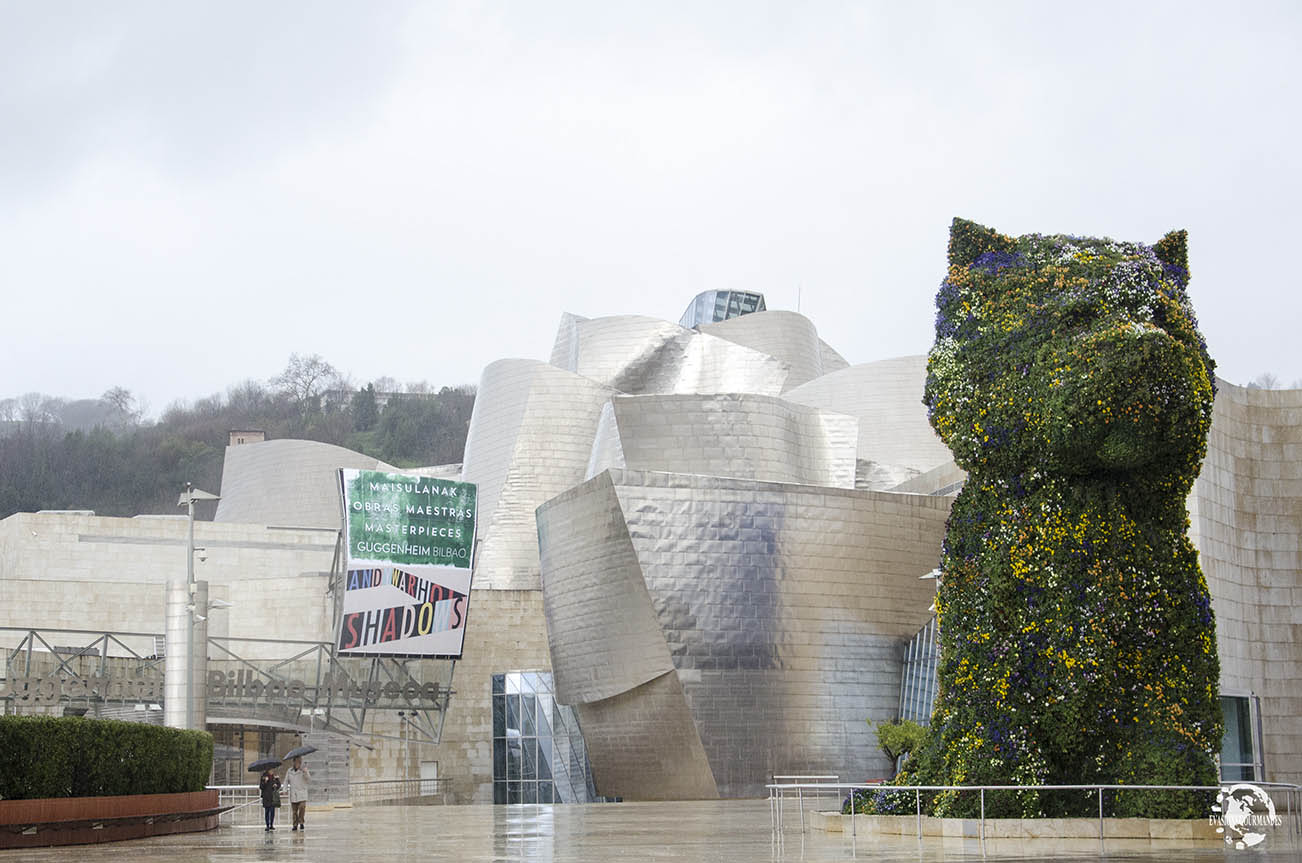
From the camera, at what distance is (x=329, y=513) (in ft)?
209

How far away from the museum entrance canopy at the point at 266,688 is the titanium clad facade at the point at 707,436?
9.00 m

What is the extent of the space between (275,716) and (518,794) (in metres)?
7.49

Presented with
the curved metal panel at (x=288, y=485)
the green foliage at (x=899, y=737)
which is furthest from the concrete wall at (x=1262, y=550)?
the curved metal panel at (x=288, y=485)

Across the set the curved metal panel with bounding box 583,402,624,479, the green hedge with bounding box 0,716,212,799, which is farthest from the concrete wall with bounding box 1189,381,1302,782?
the green hedge with bounding box 0,716,212,799

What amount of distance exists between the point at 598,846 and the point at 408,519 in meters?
24.3

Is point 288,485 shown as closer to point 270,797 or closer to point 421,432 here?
point 270,797

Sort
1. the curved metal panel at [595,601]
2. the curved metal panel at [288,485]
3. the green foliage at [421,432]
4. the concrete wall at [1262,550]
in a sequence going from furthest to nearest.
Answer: the green foliage at [421,432], the curved metal panel at [288,485], the curved metal panel at [595,601], the concrete wall at [1262,550]

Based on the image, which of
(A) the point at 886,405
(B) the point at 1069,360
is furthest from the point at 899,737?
(A) the point at 886,405

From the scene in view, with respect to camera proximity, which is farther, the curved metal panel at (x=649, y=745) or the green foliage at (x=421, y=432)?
the green foliage at (x=421, y=432)

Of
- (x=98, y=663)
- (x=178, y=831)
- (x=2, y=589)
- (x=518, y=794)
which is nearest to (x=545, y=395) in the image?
(x=518, y=794)

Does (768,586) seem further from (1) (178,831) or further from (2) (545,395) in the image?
(2) (545,395)

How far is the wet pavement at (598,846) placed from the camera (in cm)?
1223

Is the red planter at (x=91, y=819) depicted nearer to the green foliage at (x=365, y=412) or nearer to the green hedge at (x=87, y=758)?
the green hedge at (x=87, y=758)

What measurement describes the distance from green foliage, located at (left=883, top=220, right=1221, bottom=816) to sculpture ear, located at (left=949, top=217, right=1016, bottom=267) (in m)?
0.74
